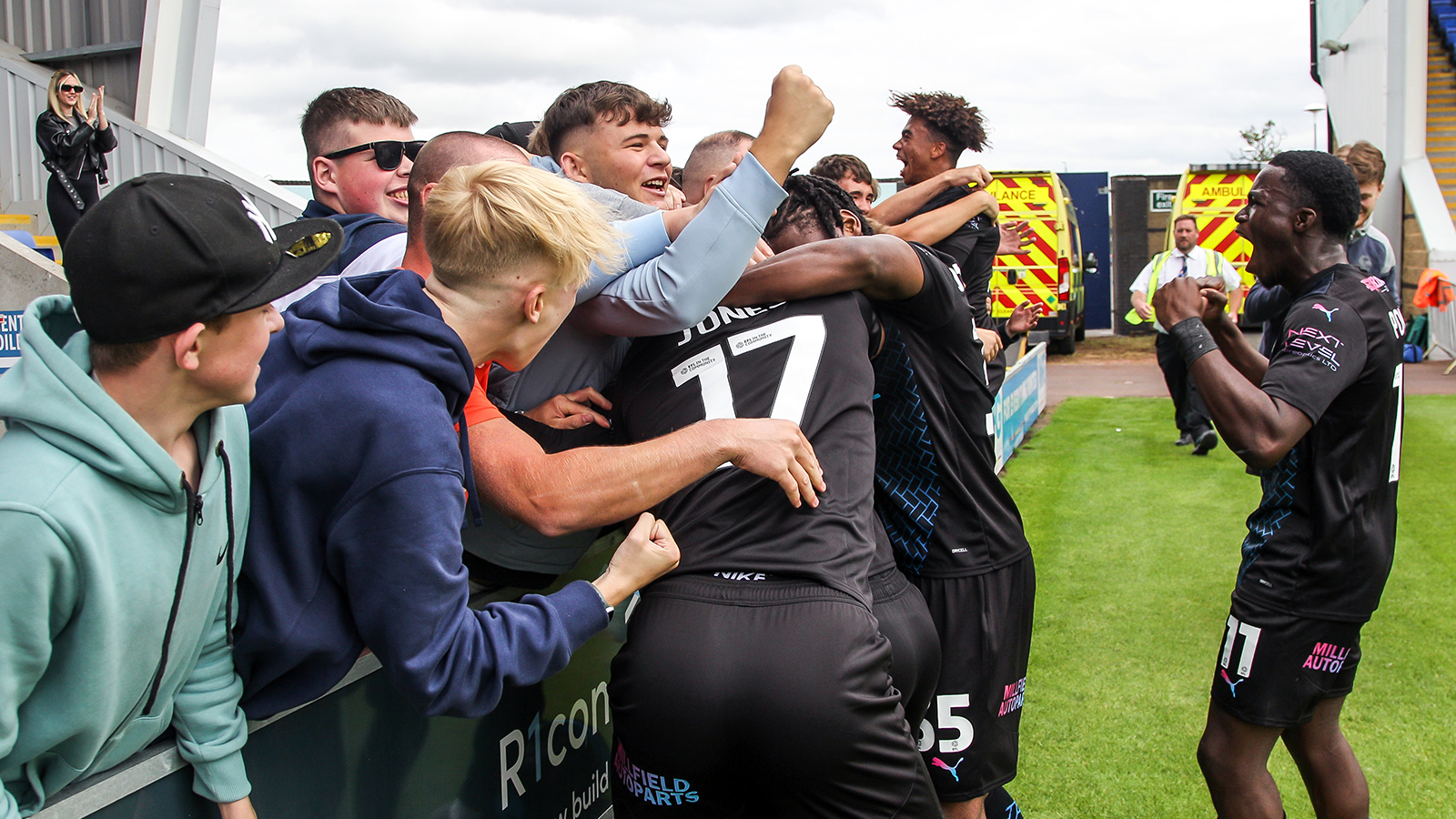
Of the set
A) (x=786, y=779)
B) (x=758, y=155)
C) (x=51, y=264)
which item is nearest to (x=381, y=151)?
(x=758, y=155)

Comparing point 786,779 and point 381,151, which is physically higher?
point 381,151

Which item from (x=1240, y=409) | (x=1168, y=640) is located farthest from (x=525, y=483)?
(x=1168, y=640)

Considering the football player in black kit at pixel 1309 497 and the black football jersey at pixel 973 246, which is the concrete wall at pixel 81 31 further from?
the football player in black kit at pixel 1309 497

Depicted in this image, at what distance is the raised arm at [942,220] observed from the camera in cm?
433

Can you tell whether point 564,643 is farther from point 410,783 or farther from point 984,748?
point 984,748

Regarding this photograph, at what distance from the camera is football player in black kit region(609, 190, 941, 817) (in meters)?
1.89

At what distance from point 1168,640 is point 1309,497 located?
8.02 ft

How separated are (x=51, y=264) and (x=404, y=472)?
7717 mm

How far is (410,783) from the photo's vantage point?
203 cm

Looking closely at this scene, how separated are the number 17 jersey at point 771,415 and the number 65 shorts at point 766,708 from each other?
7cm

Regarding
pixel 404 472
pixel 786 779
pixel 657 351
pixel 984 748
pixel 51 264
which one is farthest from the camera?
pixel 51 264

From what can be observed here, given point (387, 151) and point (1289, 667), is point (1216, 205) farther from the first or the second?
point (387, 151)

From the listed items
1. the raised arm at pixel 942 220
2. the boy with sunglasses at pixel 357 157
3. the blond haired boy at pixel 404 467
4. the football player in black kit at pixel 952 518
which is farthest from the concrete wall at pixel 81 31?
the blond haired boy at pixel 404 467

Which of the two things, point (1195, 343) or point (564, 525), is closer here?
point (564, 525)
